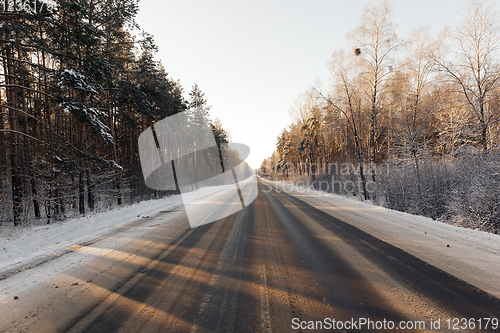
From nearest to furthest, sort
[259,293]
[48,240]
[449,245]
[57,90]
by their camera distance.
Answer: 1. [259,293]
2. [449,245]
3. [48,240]
4. [57,90]

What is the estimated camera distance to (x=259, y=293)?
283cm

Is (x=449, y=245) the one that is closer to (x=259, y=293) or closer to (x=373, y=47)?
(x=259, y=293)

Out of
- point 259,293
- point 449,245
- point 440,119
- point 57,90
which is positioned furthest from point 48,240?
point 440,119

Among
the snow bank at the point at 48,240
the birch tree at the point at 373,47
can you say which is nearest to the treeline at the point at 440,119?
the birch tree at the point at 373,47

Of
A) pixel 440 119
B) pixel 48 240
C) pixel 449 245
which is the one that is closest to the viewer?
pixel 449 245

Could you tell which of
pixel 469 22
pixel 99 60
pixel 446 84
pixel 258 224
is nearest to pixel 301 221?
pixel 258 224

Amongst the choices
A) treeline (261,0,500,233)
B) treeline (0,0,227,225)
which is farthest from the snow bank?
treeline (261,0,500,233)

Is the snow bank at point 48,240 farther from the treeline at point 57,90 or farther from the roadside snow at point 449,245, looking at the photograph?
the roadside snow at point 449,245

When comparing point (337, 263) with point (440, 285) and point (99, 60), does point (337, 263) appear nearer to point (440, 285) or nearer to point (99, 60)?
point (440, 285)

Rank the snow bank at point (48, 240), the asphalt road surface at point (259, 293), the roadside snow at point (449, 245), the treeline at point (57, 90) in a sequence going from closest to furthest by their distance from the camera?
the asphalt road surface at point (259, 293)
the roadside snow at point (449, 245)
the snow bank at point (48, 240)
the treeline at point (57, 90)

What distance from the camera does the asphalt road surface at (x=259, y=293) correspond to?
2270 mm

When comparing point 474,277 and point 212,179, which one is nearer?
point 474,277

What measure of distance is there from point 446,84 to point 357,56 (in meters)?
6.29

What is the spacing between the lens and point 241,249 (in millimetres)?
4629
